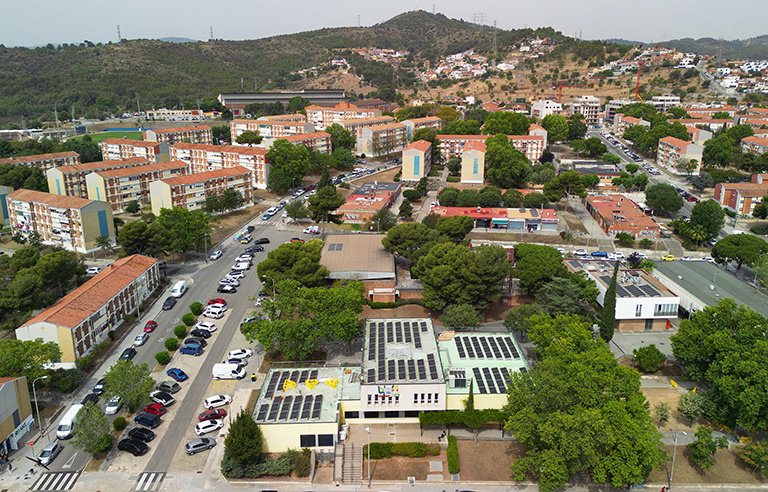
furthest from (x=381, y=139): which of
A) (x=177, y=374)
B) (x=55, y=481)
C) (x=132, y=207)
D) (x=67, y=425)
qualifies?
(x=55, y=481)

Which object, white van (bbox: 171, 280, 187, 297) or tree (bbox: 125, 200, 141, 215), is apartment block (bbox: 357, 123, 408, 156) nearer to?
tree (bbox: 125, 200, 141, 215)

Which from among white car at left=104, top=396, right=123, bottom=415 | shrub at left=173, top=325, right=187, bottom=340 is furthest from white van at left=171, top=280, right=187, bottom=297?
white car at left=104, top=396, right=123, bottom=415

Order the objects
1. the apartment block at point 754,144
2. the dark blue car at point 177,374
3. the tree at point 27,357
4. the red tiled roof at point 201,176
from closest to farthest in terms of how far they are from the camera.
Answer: the tree at point 27,357
the dark blue car at point 177,374
the red tiled roof at point 201,176
the apartment block at point 754,144

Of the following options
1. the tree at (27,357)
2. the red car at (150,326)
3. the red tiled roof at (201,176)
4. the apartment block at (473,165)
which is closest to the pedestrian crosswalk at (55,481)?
the tree at (27,357)

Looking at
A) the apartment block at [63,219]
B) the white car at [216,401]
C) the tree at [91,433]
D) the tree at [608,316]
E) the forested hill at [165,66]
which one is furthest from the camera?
the forested hill at [165,66]

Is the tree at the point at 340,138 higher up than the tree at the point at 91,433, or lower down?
higher up

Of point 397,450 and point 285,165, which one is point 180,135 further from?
point 397,450

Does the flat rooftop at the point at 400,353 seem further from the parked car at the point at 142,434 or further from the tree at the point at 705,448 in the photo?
the tree at the point at 705,448

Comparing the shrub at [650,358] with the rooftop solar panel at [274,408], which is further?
the shrub at [650,358]
